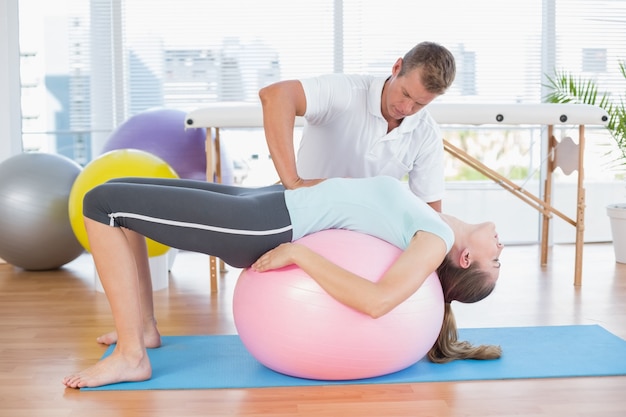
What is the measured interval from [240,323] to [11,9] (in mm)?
3029

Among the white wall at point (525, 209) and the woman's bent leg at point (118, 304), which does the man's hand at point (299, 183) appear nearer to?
the woman's bent leg at point (118, 304)

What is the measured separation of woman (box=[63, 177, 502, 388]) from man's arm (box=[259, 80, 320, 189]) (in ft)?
0.53

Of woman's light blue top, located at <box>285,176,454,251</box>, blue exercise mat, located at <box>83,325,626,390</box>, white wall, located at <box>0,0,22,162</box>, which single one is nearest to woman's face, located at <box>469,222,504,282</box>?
woman's light blue top, located at <box>285,176,454,251</box>

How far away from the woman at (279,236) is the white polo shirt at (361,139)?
1.65 ft

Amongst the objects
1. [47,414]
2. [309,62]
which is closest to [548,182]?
[309,62]

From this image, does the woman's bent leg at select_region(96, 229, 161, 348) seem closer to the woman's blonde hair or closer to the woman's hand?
the woman's hand

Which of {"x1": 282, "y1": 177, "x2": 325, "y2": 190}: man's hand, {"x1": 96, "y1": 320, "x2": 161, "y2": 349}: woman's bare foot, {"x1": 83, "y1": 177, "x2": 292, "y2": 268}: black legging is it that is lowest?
{"x1": 96, "y1": 320, "x2": 161, "y2": 349}: woman's bare foot

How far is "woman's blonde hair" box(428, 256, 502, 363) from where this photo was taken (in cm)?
220

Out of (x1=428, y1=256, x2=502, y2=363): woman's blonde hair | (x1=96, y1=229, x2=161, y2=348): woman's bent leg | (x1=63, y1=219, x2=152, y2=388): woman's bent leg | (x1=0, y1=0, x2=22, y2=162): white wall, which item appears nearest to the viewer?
(x1=63, y1=219, x2=152, y2=388): woman's bent leg

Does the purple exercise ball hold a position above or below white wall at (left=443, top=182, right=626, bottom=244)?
above

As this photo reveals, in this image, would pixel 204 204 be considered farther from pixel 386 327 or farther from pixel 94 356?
pixel 94 356

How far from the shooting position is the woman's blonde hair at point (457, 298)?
7.21 feet

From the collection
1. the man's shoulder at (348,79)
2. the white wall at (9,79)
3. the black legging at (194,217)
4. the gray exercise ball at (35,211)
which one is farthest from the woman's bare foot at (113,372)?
the white wall at (9,79)

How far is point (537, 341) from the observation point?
2586 mm
